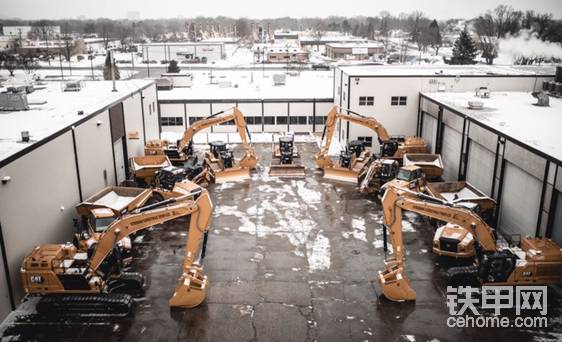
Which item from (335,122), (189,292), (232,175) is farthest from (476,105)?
(189,292)

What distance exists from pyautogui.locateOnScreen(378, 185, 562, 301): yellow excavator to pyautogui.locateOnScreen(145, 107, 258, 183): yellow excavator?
14.5 meters

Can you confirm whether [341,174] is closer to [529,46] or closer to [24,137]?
[24,137]

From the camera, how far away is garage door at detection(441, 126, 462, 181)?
27.6 m

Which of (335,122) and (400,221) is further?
(335,122)

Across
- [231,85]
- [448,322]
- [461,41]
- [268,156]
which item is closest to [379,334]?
[448,322]

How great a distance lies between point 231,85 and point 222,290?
34.8 meters

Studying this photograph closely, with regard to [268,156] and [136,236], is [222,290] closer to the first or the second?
[136,236]

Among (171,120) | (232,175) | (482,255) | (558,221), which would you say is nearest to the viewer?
(482,255)

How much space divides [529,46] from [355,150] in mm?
41099

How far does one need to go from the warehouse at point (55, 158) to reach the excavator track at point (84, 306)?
4.29 ft

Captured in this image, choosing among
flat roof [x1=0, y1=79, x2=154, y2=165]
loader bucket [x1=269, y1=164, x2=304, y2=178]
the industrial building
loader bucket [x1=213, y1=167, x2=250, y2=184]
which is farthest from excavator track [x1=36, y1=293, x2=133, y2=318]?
the industrial building

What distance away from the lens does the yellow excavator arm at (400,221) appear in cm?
1573

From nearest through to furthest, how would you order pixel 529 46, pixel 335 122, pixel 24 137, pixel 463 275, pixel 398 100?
pixel 463 275 < pixel 24 137 < pixel 335 122 < pixel 398 100 < pixel 529 46

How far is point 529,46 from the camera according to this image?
60.0 meters
